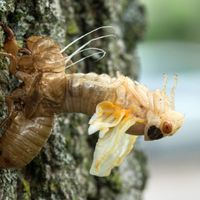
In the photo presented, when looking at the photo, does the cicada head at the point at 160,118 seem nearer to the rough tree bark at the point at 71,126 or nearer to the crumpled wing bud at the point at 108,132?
the crumpled wing bud at the point at 108,132

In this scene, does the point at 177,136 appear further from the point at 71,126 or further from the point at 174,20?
the point at 71,126

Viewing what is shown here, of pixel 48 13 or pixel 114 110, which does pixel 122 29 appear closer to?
pixel 48 13

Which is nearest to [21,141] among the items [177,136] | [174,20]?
[177,136]

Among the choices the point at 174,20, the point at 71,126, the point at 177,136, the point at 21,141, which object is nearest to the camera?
the point at 21,141

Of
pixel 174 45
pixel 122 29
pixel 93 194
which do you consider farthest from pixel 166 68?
pixel 93 194

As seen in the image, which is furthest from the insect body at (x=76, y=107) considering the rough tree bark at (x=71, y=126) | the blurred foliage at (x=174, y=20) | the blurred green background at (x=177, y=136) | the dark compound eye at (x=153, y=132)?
the blurred foliage at (x=174, y=20)

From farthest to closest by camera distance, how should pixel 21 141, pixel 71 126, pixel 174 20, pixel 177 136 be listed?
pixel 174 20 < pixel 177 136 < pixel 71 126 < pixel 21 141
